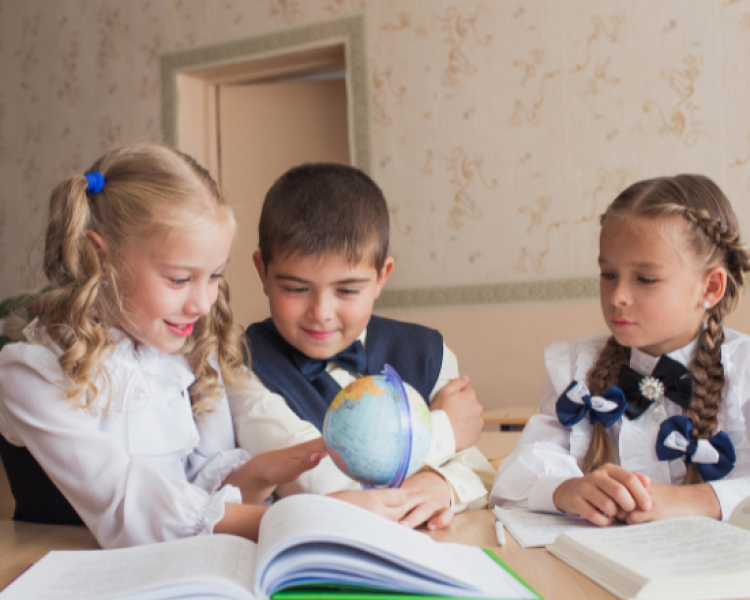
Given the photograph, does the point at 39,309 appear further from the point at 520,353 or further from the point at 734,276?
the point at 520,353

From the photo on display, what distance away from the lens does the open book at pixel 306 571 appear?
27.9 inches

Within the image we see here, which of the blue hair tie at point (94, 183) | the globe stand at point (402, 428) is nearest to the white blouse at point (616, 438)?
the globe stand at point (402, 428)

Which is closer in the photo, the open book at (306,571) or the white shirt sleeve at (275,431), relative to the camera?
the open book at (306,571)

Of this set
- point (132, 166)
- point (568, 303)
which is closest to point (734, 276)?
point (132, 166)

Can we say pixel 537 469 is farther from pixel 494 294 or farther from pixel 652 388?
pixel 494 294

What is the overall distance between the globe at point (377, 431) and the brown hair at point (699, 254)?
1.97 feet

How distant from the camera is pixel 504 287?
12.5 ft

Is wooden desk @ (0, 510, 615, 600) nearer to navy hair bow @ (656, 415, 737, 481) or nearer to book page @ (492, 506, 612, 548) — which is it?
book page @ (492, 506, 612, 548)

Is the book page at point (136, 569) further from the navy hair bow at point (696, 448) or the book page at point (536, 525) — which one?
the navy hair bow at point (696, 448)

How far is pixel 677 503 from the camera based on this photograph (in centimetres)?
109

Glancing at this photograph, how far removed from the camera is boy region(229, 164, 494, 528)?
1365 mm

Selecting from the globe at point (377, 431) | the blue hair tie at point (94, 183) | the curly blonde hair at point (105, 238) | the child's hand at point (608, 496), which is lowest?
the child's hand at point (608, 496)

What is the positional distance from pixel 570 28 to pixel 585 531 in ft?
11.1

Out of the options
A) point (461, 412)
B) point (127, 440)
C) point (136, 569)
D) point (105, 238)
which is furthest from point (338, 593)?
point (105, 238)
